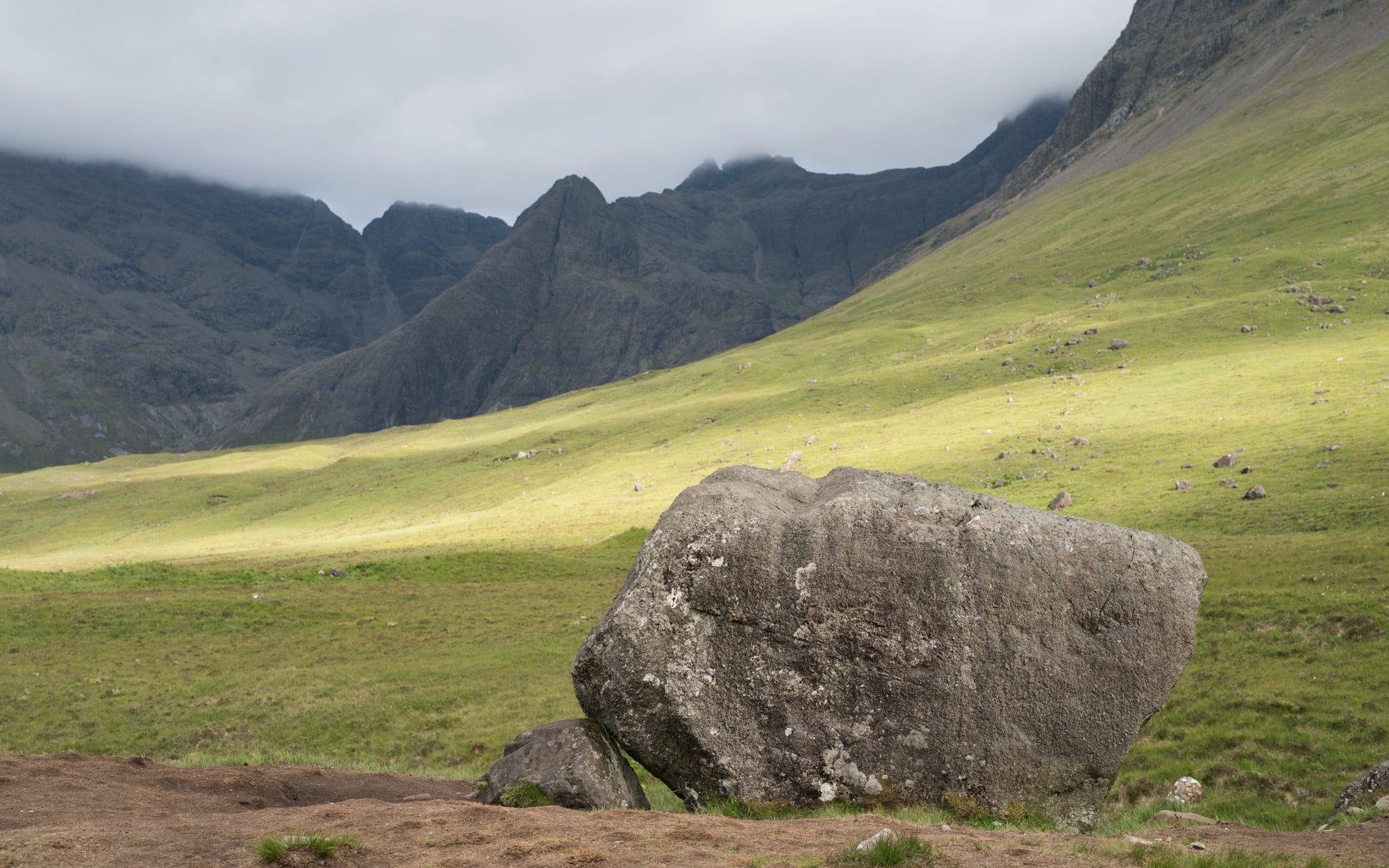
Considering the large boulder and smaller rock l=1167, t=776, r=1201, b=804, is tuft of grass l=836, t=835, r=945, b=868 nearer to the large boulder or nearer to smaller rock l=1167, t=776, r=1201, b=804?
the large boulder

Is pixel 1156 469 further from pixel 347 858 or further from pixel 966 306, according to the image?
pixel 966 306

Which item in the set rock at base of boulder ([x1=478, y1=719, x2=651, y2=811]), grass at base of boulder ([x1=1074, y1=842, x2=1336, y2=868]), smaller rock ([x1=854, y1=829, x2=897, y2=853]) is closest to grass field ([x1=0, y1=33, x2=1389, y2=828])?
grass at base of boulder ([x1=1074, y1=842, x2=1336, y2=868])

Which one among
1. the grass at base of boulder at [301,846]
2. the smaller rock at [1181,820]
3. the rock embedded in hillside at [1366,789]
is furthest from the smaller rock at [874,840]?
the rock embedded in hillside at [1366,789]

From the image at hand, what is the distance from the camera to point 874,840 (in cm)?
1021

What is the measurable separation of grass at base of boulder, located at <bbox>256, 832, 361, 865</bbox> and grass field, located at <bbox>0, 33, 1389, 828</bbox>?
13048 mm

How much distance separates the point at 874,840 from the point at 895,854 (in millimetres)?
406

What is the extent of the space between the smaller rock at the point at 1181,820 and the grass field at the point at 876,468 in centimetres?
336

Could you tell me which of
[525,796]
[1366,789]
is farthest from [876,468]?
[525,796]

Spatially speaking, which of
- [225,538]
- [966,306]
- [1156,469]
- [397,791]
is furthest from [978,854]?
[966,306]

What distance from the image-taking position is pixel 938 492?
57.8 ft

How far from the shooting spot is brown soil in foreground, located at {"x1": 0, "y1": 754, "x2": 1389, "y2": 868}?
1053 centimetres

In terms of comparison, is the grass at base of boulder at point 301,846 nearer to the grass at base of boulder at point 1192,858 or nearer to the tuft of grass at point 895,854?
the tuft of grass at point 895,854

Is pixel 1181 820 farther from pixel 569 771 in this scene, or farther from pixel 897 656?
pixel 569 771

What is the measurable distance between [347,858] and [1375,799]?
1579 centimetres
